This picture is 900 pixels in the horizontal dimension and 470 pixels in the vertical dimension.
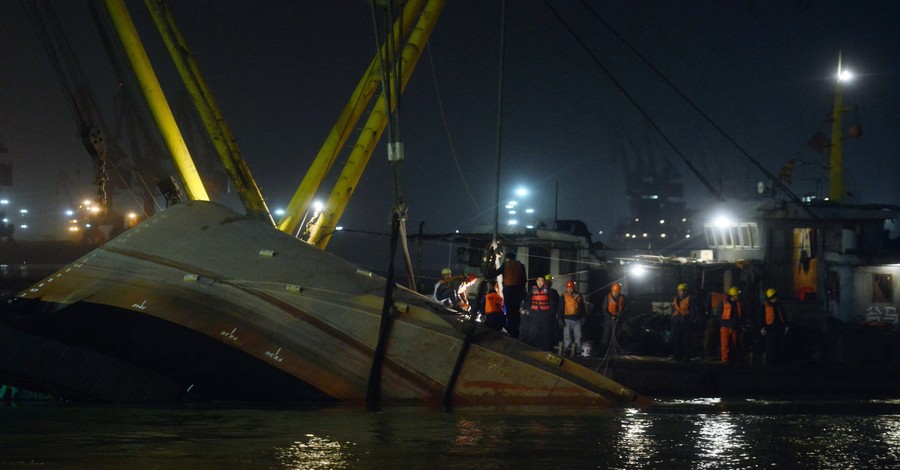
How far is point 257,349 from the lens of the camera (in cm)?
1206

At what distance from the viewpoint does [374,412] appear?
11180 mm

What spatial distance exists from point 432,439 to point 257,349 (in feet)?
12.9

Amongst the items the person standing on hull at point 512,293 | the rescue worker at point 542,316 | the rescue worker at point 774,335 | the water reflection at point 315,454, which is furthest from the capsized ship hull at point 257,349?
the rescue worker at point 774,335

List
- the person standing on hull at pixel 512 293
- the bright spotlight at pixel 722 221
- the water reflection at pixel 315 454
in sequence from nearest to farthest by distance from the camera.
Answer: the water reflection at pixel 315 454, the person standing on hull at pixel 512 293, the bright spotlight at pixel 722 221

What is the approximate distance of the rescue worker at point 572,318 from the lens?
63.5ft

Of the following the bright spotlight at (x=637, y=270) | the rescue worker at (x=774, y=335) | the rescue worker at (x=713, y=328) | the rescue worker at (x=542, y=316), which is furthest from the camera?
the bright spotlight at (x=637, y=270)

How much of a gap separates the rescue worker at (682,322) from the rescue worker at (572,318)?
204cm

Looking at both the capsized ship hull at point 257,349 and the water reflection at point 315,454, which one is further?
the capsized ship hull at point 257,349

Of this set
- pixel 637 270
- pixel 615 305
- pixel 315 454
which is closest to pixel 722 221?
pixel 637 270

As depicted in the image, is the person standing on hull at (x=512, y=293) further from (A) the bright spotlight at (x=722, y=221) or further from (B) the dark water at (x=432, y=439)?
(A) the bright spotlight at (x=722, y=221)

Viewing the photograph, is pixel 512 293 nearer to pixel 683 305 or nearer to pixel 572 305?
pixel 572 305

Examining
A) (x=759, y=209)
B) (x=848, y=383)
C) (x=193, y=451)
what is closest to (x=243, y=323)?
(x=193, y=451)

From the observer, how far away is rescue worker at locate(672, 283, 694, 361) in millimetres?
19234

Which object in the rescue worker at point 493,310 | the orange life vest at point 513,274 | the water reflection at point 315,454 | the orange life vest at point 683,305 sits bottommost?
the water reflection at point 315,454
